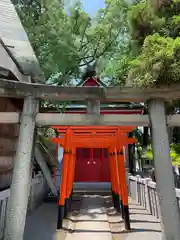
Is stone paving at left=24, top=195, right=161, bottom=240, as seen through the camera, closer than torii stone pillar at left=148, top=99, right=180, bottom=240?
No

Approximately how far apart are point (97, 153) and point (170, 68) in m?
13.8

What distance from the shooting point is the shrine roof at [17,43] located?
7391 millimetres

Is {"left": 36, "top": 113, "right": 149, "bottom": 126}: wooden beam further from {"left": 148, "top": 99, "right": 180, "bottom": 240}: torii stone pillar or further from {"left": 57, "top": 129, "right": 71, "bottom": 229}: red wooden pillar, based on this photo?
{"left": 57, "top": 129, "right": 71, "bottom": 229}: red wooden pillar

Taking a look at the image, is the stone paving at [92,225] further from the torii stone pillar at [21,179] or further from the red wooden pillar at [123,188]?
the torii stone pillar at [21,179]

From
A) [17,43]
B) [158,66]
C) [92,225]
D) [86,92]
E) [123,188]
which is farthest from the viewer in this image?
[17,43]

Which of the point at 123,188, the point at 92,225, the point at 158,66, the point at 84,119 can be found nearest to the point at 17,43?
the point at 84,119

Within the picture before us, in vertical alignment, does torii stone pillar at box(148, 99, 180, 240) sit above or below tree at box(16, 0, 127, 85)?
below

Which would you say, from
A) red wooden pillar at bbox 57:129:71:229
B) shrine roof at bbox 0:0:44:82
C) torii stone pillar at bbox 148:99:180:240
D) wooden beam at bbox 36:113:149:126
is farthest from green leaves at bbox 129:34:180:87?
shrine roof at bbox 0:0:44:82

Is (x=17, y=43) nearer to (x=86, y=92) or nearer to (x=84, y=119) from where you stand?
(x=86, y=92)

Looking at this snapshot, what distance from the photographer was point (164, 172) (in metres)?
4.31

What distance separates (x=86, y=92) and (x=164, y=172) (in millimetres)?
2087

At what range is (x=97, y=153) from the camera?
1791 cm

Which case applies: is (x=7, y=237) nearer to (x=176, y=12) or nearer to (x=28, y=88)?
(x=28, y=88)

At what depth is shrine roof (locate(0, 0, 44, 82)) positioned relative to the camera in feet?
24.2
